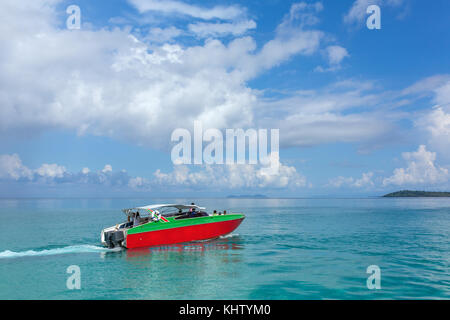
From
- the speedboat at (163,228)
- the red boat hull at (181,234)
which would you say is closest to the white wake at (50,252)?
the speedboat at (163,228)

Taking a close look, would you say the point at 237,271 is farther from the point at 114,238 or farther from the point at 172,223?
the point at 114,238

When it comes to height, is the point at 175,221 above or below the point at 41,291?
above

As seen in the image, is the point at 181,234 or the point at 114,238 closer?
the point at 114,238

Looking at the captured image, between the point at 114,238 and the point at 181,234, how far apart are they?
17.0 ft

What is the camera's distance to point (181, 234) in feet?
82.2

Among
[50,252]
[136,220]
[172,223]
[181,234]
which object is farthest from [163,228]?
[50,252]

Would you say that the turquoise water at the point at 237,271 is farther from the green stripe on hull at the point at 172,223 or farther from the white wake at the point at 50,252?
the green stripe on hull at the point at 172,223

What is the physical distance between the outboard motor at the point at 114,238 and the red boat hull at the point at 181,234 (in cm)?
57

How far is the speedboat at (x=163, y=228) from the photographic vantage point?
76.1 feet

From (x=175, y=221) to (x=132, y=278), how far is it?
28.2 feet

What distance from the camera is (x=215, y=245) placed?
25.6 m
